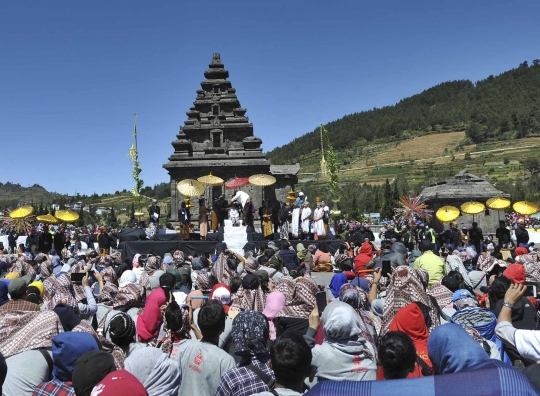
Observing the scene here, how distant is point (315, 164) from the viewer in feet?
440

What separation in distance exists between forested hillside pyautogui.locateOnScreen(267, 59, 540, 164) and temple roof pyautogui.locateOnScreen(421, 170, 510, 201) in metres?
106

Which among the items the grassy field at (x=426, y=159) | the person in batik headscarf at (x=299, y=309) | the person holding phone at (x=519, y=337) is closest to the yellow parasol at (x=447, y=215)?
the person in batik headscarf at (x=299, y=309)

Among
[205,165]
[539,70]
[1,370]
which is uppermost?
[539,70]

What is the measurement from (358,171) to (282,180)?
3253 inches

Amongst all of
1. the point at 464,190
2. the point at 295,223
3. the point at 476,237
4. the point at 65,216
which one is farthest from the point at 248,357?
the point at 464,190

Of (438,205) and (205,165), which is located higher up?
(205,165)

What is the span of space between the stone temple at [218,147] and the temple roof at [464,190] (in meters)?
11.0

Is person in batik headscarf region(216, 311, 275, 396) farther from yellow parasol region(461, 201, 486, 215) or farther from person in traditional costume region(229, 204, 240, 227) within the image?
yellow parasol region(461, 201, 486, 215)

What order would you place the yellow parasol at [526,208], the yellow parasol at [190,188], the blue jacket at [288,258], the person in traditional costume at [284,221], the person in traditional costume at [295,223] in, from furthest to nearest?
the yellow parasol at [190,188] → the person in traditional costume at [284,221] → the person in traditional costume at [295,223] → the yellow parasol at [526,208] → the blue jacket at [288,258]

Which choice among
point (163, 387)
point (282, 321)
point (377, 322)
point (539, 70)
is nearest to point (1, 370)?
point (163, 387)

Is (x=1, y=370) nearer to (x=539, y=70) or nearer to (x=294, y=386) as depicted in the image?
(x=294, y=386)

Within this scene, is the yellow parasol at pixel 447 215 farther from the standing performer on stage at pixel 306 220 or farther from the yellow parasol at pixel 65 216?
the yellow parasol at pixel 65 216

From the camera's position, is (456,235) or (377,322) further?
(456,235)

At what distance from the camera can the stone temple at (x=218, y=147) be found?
102ft
